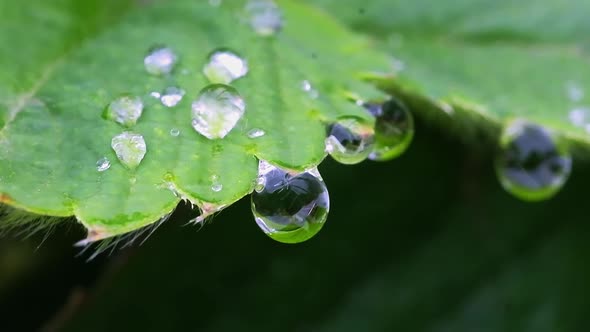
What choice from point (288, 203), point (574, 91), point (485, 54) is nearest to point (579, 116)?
point (574, 91)

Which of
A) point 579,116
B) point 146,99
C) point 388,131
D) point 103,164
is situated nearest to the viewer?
point 103,164

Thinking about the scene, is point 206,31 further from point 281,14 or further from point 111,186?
point 111,186

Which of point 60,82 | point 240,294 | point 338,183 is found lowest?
point 240,294

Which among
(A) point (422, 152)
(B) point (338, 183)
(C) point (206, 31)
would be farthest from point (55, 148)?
(A) point (422, 152)

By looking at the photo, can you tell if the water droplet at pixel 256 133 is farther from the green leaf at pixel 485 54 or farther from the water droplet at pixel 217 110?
the green leaf at pixel 485 54

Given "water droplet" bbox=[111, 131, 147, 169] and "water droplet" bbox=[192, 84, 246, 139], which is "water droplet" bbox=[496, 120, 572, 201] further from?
"water droplet" bbox=[111, 131, 147, 169]

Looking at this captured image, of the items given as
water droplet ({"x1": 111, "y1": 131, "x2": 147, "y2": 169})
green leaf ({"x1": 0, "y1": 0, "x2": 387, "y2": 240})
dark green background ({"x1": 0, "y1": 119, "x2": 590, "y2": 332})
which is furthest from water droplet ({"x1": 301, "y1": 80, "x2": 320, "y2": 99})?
dark green background ({"x1": 0, "y1": 119, "x2": 590, "y2": 332})

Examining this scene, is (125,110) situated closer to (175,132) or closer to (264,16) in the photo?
(175,132)
